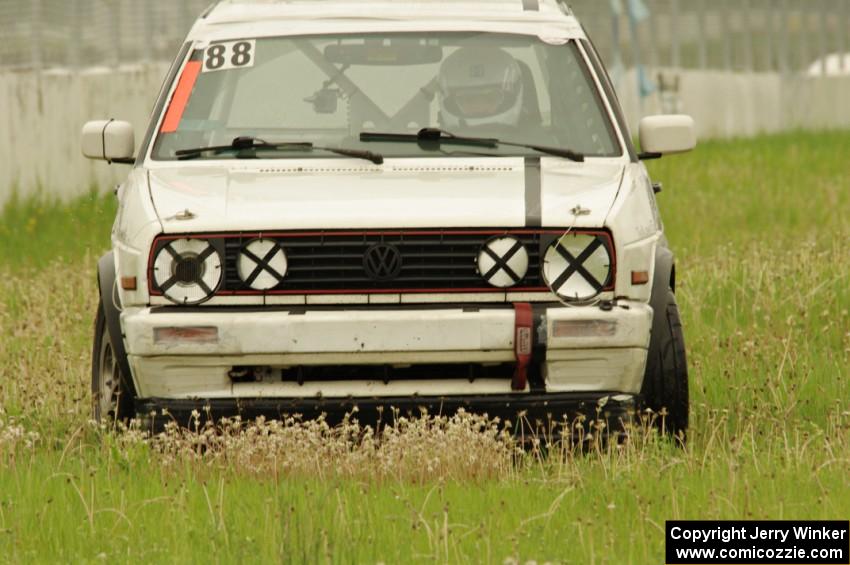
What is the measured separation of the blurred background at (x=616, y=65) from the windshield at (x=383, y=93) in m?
9.19

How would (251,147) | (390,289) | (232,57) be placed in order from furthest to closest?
(232,57), (251,147), (390,289)

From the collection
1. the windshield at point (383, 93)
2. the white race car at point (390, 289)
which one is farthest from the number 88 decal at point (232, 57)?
the white race car at point (390, 289)

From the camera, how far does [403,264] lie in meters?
7.47

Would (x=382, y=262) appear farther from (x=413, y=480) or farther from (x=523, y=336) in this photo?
(x=413, y=480)

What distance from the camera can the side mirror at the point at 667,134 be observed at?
8742 millimetres

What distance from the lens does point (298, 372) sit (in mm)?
7469

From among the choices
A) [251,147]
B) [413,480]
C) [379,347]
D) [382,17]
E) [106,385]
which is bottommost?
[413,480]

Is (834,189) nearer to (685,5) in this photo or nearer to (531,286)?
(531,286)

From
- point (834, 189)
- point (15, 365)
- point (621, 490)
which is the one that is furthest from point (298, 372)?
point (834, 189)

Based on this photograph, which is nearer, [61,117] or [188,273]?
[188,273]

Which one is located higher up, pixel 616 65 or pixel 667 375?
pixel 616 65

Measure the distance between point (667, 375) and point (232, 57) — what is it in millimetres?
2400

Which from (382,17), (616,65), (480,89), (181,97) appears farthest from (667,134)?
→ (616,65)

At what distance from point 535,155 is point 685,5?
33.0 metres
